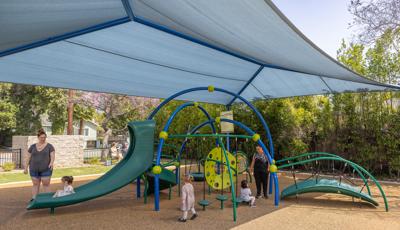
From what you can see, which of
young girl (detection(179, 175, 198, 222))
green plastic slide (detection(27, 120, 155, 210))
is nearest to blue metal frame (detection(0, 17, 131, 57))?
green plastic slide (detection(27, 120, 155, 210))

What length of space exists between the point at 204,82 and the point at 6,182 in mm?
7133

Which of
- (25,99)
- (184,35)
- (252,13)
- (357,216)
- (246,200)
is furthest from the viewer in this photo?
(25,99)

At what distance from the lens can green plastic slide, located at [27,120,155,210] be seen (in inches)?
195

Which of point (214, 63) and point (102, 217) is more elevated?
point (214, 63)

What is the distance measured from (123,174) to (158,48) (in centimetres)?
274

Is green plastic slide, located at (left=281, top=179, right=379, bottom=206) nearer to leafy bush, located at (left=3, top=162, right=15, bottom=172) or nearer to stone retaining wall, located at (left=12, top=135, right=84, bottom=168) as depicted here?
stone retaining wall, located at (left=12, top=135, right=84, bottom=168)

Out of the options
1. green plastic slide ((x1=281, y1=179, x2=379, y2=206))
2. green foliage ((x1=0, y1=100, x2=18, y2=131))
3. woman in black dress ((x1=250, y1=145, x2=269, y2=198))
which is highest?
green foliage ((x1=0, y1=100, x2=18, y2=131))

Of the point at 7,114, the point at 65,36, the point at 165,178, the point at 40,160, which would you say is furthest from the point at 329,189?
the point at 7,114

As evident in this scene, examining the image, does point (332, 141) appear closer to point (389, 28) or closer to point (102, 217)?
point (389, 28)

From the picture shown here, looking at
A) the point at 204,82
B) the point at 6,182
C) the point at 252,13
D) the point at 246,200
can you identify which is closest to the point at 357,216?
the point at 246,200

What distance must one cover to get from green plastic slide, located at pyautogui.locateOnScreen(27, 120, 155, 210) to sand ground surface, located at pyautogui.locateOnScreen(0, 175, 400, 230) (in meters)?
0.32

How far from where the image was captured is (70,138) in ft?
43.1

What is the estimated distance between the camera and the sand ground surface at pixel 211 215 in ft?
14.8

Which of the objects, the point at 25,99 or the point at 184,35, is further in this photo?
the point at 25,99
